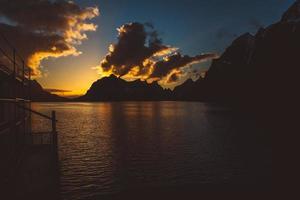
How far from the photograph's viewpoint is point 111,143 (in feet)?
172

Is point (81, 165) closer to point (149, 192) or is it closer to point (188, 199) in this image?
point (149, 192)

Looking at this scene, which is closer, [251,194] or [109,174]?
Result: [251,194]

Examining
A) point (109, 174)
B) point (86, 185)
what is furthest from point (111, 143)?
point (86, 185)

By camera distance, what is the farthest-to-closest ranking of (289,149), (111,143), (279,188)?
(111,143)
(289,149)
(279,188)

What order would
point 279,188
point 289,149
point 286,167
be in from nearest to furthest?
1. point 279,188
2. point 286,167
3. point 289,149

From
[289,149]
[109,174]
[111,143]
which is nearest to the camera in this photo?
[109,174]

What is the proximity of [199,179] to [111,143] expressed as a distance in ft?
90.9

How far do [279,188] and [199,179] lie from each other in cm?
756

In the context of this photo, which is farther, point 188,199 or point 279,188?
point 279,188

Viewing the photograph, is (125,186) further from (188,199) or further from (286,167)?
(286,167)

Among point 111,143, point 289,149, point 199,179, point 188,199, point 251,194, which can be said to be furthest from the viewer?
point 111,143

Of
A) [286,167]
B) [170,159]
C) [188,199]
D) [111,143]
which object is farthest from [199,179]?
[111,143]

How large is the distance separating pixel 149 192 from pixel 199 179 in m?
6.49

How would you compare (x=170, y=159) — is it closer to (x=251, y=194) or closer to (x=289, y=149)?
(x=251, y=194)
